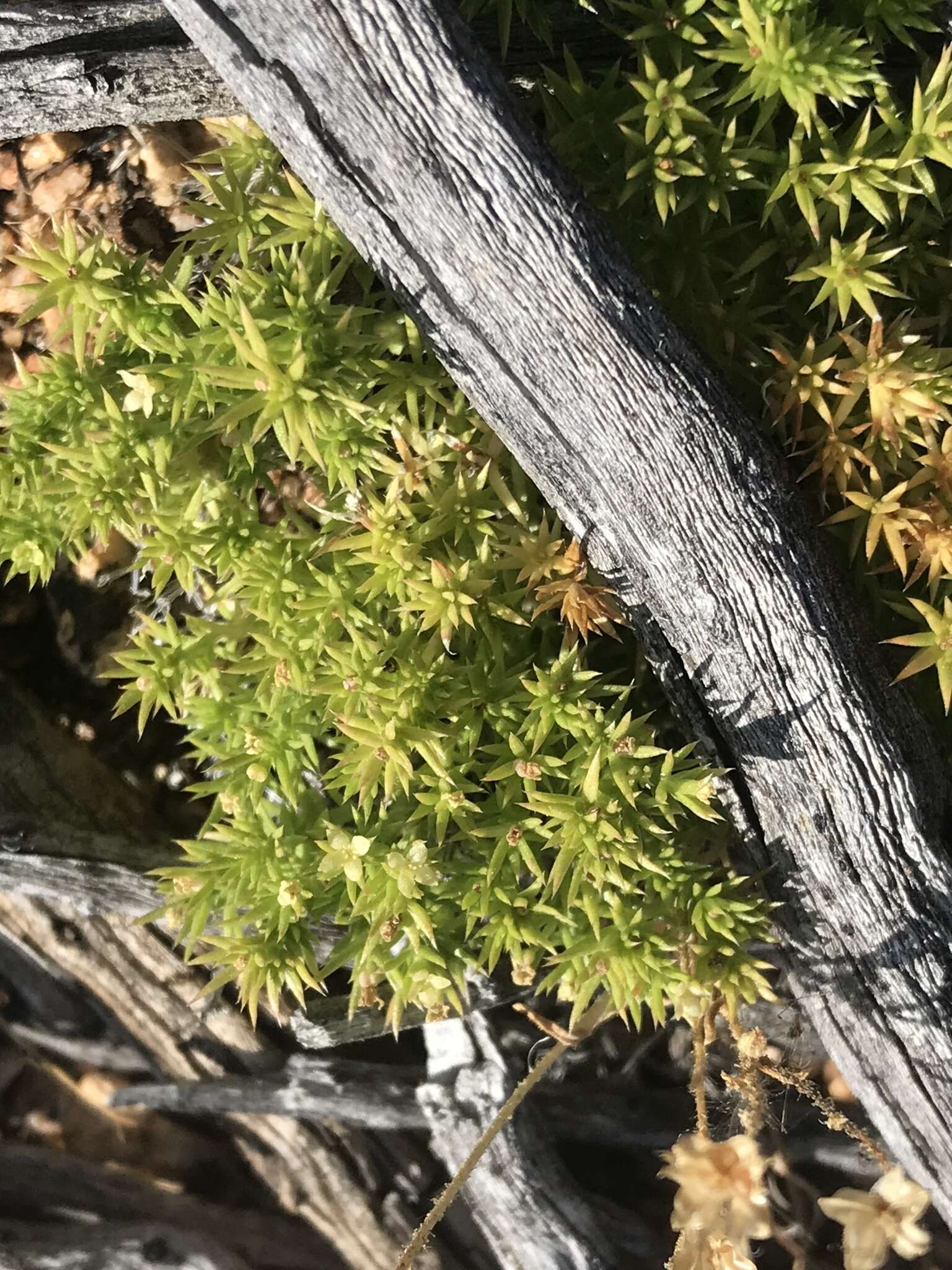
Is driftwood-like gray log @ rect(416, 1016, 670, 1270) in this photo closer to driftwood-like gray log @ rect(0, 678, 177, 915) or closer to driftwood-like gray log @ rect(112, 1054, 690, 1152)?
driftwood-like gray log @ rect(112, 1054, 690, 1152)

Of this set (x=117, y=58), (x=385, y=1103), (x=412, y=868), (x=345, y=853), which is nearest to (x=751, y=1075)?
(x=412, y=868)

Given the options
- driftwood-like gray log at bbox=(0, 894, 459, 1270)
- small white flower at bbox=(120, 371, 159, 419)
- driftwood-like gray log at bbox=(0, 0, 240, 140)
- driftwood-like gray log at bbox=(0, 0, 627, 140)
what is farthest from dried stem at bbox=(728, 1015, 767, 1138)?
driftwood-like gray log at bbox=(0, 0, 240, 140)

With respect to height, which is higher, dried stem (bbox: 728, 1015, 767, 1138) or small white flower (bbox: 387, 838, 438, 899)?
small white flower (bbox: 387, 838, 438, 899)

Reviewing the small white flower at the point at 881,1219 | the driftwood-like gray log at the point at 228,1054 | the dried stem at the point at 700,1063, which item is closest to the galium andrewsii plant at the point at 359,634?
the dried stem at the point at 700,1063

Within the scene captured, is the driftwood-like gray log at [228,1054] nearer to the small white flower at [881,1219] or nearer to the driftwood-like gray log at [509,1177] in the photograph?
the driftwood-like gray log at [509,1177]

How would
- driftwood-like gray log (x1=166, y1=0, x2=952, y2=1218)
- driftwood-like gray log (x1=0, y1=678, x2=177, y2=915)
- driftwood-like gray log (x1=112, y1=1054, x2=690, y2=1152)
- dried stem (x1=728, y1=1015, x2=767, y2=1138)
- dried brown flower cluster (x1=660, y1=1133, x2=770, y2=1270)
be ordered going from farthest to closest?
1. driftwood-like gray log (x1=112, y1=1054, x2=690, y2=1152)
2. driftwood-like gray log (x1=0, y1=678, x2=177, y2=915)
3. dried stem (x1=728, y1=1015, x2=767, y2=1138)
4. dried brown flower cluster (x1=660, y1=1133, x2=770, y2=1270)
5. driftwood-like gray log (x1=166, y1=0, x2=952, y2=1218)
